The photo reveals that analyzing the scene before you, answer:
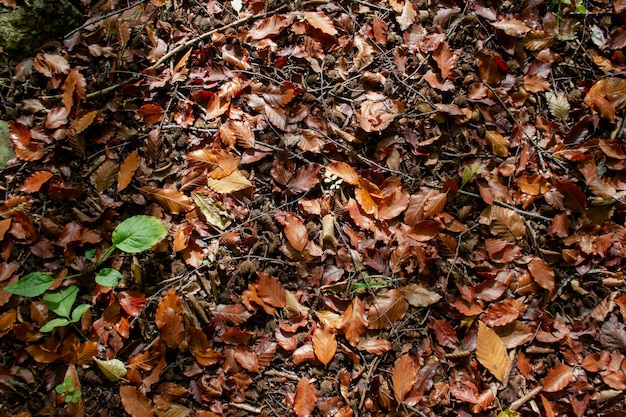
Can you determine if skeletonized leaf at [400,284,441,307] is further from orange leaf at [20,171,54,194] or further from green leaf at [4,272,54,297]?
orange leaf at [20,171,54,194]

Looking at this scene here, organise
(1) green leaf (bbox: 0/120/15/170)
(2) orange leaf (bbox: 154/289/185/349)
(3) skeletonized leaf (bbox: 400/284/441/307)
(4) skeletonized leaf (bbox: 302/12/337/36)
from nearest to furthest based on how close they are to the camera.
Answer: (2) orange leaf (bbox: 154/289/185/349)
(3) skeletonized leaf (bbox: 400/284/441/307)
(1) green leaf (bbox: 0/120/15/170)
(4) skeletonized leaf (bbox: 302/12/337/36)

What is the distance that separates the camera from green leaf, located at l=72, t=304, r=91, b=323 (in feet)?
6.65

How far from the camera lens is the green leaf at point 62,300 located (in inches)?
79.9

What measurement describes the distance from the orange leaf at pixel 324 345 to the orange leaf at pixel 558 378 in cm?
100

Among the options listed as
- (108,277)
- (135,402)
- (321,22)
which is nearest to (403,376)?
(135,402)

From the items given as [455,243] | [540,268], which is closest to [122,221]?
[455,243]

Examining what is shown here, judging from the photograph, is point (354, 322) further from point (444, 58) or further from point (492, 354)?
point (444, 58)

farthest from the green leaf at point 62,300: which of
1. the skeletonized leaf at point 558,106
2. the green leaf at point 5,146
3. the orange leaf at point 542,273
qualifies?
the skeletonized leaf at point 558,106

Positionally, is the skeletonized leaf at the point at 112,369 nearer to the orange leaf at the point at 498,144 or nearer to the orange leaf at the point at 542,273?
the orange leaf at the point at 542,273

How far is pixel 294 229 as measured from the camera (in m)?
2.21

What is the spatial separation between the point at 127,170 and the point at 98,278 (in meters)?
0.56

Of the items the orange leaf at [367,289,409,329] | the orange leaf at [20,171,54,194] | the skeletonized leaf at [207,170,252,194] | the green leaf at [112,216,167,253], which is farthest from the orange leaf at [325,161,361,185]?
the orange leaf at [20,171,54,194]

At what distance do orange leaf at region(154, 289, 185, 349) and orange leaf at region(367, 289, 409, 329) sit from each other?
0.87 meters

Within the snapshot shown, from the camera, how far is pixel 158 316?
206 centimetres
